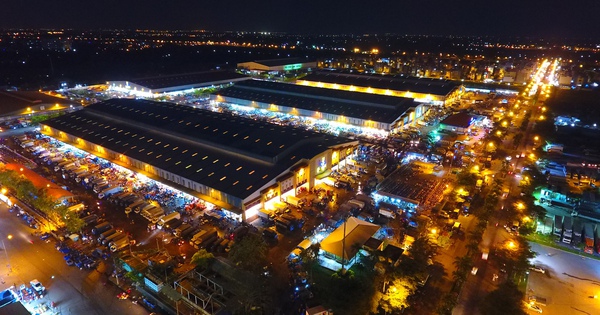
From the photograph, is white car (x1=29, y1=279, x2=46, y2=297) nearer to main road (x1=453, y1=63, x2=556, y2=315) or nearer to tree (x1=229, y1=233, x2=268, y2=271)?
tree (x1=229, y1=233, x2=268, y2=271)

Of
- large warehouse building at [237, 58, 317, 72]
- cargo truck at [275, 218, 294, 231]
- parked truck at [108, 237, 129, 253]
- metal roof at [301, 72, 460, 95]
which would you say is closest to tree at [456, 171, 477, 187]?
cargo truck at [275, 218, 294, 231]

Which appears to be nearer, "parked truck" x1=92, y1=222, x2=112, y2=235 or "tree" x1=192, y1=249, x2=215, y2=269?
"tree" x1=192, y1=249, x2=215, y2=269

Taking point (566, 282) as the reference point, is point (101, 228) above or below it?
above

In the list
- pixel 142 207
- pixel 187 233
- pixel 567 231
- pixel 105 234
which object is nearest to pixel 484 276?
pixel 567 231

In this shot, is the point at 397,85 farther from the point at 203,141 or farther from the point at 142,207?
the point at 142,207

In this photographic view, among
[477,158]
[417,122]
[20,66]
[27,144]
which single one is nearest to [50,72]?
[20,66]

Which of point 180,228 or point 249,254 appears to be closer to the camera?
point 249,254

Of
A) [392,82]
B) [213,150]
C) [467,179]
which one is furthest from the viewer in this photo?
[392,82]
